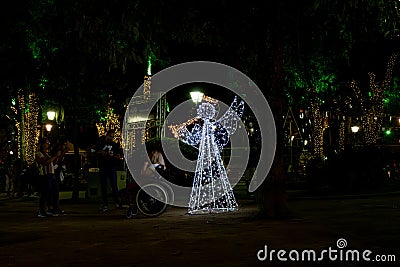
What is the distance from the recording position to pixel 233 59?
53.9 ft

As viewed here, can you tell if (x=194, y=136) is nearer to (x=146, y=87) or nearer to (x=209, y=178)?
(x=209, y=178)

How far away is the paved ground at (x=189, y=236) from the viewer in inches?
390

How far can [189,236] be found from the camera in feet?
40.9

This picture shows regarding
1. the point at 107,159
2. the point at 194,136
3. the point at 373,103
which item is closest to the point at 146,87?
Result: the point at 107,159

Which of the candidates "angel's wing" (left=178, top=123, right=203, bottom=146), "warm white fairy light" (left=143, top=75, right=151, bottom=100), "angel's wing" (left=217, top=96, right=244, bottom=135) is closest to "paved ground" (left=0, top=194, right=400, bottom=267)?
"angel's wing" (left=178, top=123, right=203, bottom=146)

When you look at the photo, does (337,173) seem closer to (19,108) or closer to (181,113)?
(181,113)

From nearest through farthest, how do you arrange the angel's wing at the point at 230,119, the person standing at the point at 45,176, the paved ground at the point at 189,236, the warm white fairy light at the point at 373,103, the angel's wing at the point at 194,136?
the paved ground at the point at 189,236 < the person standing at the point at 45,176 < the angel's wing at the point at 194,136 < the angel's wing at the point at 230,119 < the warm white fairy light at the point at 373,103

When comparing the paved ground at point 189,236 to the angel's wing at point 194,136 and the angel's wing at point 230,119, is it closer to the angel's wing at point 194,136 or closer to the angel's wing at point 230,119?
the angel's wing at point 194,136

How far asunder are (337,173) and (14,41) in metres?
14.3

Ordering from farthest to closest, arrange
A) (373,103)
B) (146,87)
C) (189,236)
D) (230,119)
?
(373,103), (146,87), (230,119), (189,236)

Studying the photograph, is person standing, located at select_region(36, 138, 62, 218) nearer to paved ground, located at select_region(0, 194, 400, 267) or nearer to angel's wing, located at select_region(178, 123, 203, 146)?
paved ground, located at select_region(0, 194, 400, 267)

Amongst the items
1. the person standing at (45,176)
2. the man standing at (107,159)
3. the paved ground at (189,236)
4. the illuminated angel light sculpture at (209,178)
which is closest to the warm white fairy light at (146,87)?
the man standing at (107,159)

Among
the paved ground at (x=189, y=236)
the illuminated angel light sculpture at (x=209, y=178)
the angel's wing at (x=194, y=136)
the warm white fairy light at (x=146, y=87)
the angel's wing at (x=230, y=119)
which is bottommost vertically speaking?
the paved ground at (x=189, y=236)

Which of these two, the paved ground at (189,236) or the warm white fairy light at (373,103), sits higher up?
the warm white fairy light at (373,103)
